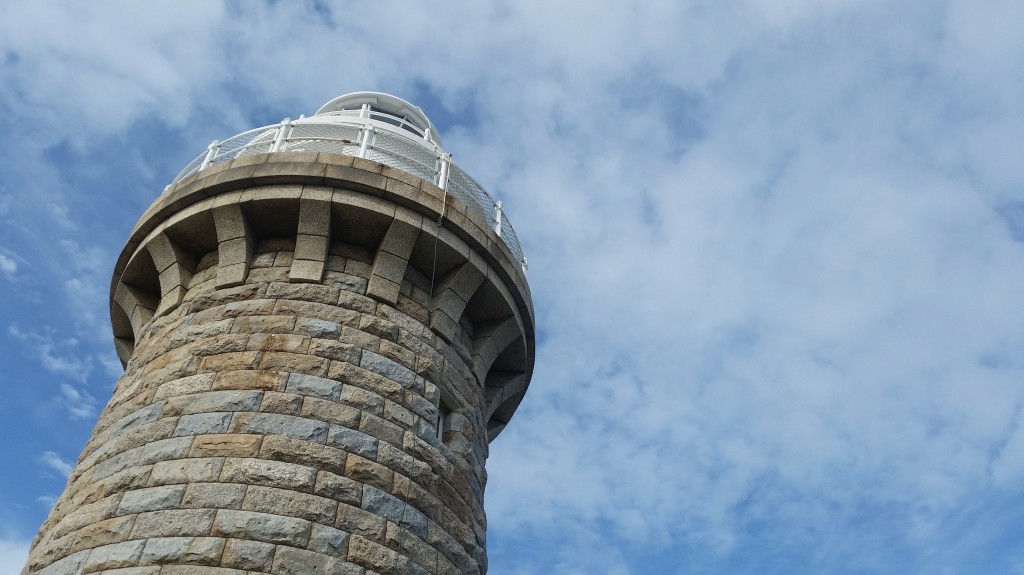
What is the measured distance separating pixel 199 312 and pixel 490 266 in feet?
9.04

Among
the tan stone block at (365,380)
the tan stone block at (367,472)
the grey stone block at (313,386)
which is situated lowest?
the tan stone block at (367,472)

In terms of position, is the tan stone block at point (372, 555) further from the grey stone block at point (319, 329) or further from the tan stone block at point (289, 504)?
the grey stone block at point (319, 329)

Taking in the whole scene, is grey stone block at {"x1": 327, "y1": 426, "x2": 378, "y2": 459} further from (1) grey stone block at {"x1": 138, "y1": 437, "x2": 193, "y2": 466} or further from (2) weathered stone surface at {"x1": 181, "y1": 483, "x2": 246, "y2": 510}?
(1) grey stone block at {"x1": 138, "y1": 437, "x2": 193, "y2": 466}

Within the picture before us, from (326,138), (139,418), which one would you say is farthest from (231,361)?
(326,138)

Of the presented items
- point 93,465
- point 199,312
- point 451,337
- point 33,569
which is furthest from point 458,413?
point 33,569

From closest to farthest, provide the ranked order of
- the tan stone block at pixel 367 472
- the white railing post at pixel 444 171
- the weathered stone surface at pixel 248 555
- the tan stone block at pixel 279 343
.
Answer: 1. the weathered stone surface at pixel 248 555
2. the tan stone block at pixel 367 472
3. the tan stone block at pixel 279 343
4. the white railing post at pixel 444 171

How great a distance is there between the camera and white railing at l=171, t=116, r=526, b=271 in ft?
27.0

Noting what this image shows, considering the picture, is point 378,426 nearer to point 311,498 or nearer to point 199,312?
point 311,498

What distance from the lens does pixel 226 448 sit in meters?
5.83

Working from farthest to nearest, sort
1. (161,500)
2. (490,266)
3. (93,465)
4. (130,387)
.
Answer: (490,266) < (130,387) < (93,465) < (161,500)

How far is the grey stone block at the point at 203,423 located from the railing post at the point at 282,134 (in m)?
2.97

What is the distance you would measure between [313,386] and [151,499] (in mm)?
1375

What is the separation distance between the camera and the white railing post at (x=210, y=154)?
26.8ft

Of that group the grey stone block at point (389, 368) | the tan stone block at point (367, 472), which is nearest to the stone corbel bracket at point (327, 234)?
the grey stone block at point (389, 368)
